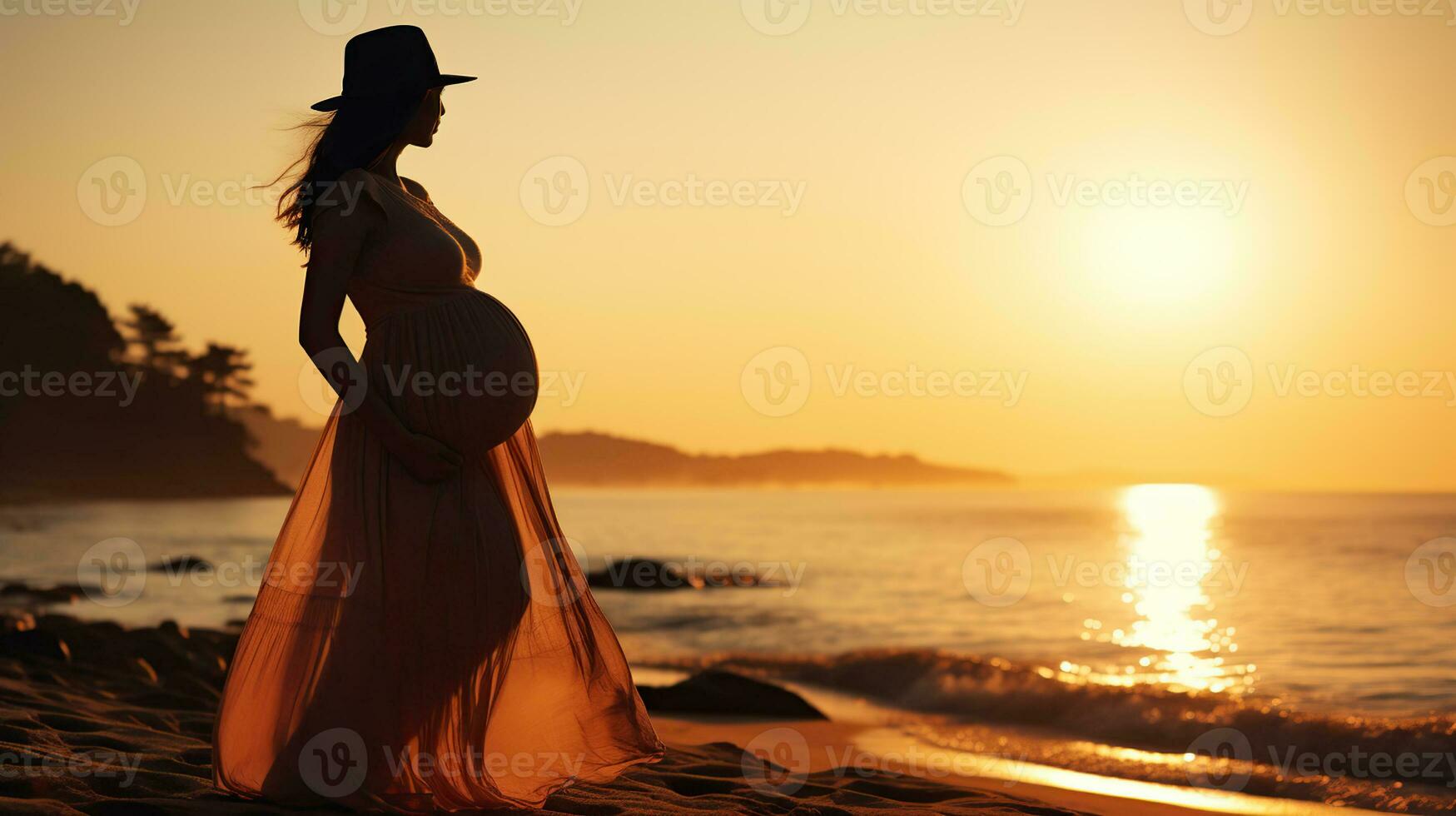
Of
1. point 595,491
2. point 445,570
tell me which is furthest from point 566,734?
point 595,491

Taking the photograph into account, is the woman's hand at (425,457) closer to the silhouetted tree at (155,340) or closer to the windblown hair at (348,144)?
the windblown hair at (348,144)

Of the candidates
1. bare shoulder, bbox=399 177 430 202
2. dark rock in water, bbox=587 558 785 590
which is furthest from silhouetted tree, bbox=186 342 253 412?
bare shoulder, bbox=399 177 430 202

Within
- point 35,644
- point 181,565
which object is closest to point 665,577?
point 181,565

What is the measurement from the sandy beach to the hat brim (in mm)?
2005

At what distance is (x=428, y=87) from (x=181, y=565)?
22277 millimetres

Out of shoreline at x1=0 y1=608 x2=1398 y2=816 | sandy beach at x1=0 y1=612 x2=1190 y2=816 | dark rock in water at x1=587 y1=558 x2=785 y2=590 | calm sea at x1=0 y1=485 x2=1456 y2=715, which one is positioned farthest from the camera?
dark rock in water at x1=587 y1=558 x2=785 y2=590

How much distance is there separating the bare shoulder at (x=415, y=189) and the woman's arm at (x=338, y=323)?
0.85 feet

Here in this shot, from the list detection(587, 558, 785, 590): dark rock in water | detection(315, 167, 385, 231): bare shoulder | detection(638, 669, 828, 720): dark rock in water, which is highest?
detection(587, 558, 785, 590): dark rock in water

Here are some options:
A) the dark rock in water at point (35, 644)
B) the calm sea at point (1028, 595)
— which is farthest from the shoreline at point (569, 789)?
the calm sea at point (1028, 595)

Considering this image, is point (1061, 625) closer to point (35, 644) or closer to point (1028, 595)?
point (1028, 595)

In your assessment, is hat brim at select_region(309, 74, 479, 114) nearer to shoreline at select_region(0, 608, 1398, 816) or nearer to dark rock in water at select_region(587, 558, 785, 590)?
shoreline at select_region(0, 608, 1398, 816)

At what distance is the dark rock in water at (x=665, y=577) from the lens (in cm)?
2609

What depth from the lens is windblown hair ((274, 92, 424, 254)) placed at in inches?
137

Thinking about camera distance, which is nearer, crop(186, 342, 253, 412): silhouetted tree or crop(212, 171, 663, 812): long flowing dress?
crop(212, 171, 663, 812): long flowing dress
